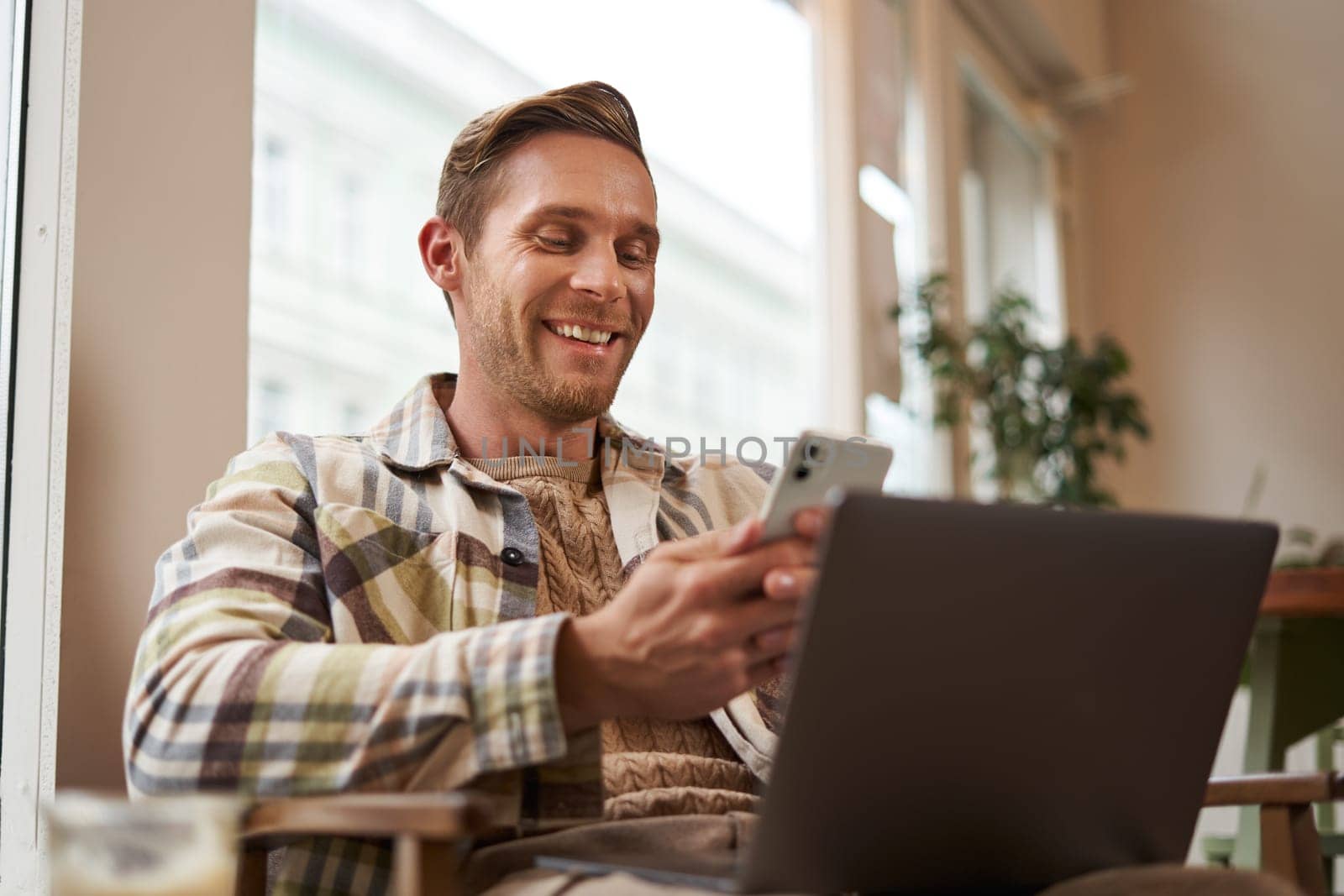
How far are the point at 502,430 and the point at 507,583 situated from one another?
274 mm

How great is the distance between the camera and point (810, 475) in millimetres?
979

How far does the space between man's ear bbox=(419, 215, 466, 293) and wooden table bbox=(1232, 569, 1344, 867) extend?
4.42 feet

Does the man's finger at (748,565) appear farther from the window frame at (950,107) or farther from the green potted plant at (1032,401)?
the window frame at (950,107)

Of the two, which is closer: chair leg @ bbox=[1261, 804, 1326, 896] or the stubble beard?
chair leg @ bbox=[1261, 804, 1326, 896]

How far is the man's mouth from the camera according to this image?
5.03ft

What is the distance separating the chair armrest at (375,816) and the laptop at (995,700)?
0.53 ft

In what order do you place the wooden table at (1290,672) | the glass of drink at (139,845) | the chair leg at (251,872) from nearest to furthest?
the glass of drink at (139,845) < the chair leg at (251,872) < the wooden table at (1290,672)

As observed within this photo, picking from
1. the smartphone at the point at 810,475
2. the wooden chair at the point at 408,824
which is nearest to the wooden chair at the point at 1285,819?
the smartphone at the point at 810,475

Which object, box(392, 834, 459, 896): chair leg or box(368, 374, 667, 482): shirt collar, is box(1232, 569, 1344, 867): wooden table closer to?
box(368, 374, 667, 482): shirt collar

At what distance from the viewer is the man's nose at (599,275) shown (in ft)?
4.97

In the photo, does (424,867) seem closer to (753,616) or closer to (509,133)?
(753,616)

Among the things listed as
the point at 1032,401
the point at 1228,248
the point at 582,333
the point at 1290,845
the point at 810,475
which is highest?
the point at 1228,248

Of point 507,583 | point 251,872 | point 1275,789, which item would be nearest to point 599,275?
point 507,583

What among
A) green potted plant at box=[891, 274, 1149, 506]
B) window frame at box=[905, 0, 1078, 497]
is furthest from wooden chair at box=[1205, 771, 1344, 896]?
window frame at box=[905, 0, 1078, 497]
